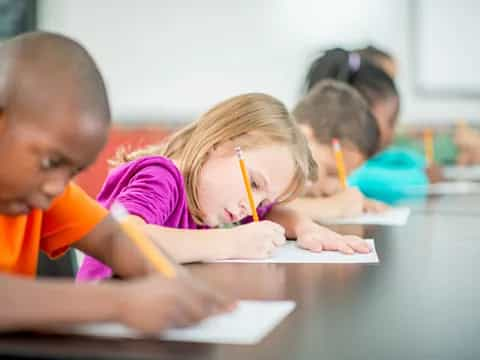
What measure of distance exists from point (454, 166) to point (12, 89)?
324 centimetres

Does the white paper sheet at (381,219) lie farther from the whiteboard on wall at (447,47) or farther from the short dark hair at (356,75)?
Answer: the whiteboard on wall at (447,47)

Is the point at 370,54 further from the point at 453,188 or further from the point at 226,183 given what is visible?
the point at 226,183

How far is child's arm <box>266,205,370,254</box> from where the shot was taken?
4.04 feet

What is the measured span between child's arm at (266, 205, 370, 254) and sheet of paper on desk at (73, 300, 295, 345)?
1.53 ft

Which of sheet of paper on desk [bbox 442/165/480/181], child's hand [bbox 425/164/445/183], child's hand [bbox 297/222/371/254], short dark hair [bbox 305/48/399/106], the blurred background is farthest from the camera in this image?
the blurred background

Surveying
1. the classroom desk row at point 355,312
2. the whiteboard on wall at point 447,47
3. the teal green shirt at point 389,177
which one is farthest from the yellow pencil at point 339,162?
the whiteboard on wall at point 447,47

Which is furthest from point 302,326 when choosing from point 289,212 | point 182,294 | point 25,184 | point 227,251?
point 289,212

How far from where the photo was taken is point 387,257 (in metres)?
1.18

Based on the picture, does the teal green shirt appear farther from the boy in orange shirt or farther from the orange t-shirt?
the boy in orange shirt

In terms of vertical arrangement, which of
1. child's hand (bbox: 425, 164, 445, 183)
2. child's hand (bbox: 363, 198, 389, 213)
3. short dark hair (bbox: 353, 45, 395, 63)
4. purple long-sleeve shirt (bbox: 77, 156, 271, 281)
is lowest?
child's hand (bbox: 425, 164, 445, 183)

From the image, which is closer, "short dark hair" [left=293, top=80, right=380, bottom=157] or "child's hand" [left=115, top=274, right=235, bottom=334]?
"child's hand" [left=115, top=274, right=235, bottom=334]

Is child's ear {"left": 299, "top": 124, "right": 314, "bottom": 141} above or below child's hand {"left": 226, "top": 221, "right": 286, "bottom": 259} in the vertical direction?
below

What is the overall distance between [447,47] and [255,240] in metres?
2.86

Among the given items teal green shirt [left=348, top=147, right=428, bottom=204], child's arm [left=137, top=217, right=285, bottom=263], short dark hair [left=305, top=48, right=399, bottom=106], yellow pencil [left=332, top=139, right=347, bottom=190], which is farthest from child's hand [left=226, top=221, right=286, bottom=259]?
short dark hair [left=305, top=48, right=399, bottom=106]
